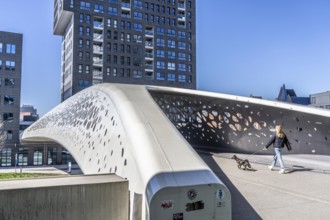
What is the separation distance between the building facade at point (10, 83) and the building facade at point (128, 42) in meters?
11.0

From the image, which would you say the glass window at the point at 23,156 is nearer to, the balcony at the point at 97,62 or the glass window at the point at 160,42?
the balcony at the point at 97,62

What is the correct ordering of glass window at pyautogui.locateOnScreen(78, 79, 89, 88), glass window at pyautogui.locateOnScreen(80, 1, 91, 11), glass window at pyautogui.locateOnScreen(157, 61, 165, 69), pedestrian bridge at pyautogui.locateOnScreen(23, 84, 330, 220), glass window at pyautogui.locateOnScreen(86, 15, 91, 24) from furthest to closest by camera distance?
glass window at pyautogui.locateOnScreen(157, 61, 165, 69) < glass window at pyautogui.locateOnScreen(86, 15, 91, 24) < glass window at pyautogui.locateOnScreen(80, 1, 91, 11) < glass window at pyautogui.locateOnScreen(78, 79, 89, 88) < pedestrian bridge at pyautogui.locateOnScreen(23, 84, 330, 220)

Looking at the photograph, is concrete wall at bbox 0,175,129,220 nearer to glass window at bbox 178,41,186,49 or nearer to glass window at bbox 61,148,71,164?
glass window at bbox 61,148,71,164

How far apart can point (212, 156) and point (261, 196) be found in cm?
485

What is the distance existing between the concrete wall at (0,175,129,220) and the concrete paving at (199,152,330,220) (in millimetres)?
2183

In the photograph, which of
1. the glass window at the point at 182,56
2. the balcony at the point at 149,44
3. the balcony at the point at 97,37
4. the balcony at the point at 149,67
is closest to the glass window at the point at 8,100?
the balcony at the point at 97,37

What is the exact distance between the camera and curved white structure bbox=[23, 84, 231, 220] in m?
4.79

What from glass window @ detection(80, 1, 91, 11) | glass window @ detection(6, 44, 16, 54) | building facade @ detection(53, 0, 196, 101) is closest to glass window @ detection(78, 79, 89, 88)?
building facade @ detection(53, 0, 196, 101)

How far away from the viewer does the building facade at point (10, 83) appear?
44906mm

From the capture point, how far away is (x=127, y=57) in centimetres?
6050

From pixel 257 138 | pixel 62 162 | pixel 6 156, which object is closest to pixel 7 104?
pixel 6 156

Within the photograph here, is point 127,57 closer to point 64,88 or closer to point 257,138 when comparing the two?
point 64,88

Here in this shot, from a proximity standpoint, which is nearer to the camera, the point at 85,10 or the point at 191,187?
the point at 191,187

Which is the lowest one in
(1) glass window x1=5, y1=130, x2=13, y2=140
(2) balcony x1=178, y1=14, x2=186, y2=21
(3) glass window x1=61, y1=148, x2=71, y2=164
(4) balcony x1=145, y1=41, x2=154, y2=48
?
(3) glass window x1=61, y1=148, x2=71, y2=164
